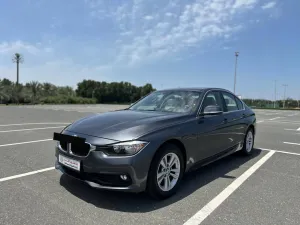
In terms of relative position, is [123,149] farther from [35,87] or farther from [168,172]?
[35,87]

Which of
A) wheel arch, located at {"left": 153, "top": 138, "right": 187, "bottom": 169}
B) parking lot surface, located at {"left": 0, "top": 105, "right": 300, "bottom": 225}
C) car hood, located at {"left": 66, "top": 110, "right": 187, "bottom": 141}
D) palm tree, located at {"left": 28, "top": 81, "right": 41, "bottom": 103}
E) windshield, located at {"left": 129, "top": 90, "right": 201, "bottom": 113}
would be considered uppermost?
palm tree, located at {"left": 28, "top": 81, "right": 41, "bottom": 103}

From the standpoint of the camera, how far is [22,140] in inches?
301

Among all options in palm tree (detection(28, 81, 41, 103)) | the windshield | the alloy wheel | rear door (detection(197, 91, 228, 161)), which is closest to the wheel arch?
the alloy wheel

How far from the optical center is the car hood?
10.6ft

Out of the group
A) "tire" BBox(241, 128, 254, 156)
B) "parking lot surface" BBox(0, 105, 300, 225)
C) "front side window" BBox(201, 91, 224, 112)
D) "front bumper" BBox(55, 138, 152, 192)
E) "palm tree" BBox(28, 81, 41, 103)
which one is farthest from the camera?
"palm tree" BBox(28, 81, 41, 103)

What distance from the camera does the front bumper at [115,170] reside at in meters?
3.05

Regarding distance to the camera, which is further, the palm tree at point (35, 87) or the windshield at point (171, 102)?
the palm tree at point (35, 87)

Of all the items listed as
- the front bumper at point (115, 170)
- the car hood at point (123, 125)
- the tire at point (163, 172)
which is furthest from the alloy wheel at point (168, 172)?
the car hood at point (123, 125)

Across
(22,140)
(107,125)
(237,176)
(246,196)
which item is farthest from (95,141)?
(22,140)

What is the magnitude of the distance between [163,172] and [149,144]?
1.75 feet

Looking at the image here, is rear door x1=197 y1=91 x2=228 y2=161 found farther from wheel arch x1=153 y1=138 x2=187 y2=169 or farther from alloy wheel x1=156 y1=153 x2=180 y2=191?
alloy wheel x1=156 y1=153 x2=180 y2=191

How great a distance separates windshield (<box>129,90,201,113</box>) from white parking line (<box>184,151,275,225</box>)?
132cm

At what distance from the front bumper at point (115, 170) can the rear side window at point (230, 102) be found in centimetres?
273

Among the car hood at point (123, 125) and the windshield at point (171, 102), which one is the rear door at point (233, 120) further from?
the car hood at point (123, 125)
